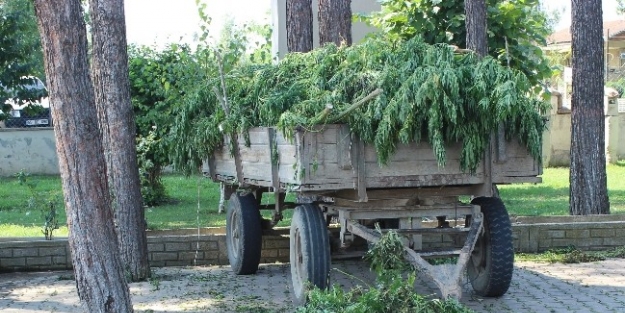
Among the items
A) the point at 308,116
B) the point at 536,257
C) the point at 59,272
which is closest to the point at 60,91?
the point at 308,116

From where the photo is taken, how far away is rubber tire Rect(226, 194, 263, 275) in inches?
404

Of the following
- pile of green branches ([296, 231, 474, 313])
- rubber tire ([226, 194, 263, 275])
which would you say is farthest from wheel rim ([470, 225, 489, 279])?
rubber tire ([226, 194, 263, 275])

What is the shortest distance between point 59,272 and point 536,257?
18.4 ft

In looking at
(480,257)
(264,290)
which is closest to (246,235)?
(264,290)

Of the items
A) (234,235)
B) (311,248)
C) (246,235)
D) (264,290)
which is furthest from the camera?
(234,235)

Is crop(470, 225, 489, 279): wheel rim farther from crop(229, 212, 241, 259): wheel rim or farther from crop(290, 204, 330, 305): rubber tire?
crop(229, 212, 241, 259): wheel rim

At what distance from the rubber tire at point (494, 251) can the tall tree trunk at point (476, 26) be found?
3413 mm

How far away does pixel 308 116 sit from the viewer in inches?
306

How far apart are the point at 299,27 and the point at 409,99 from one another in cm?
544

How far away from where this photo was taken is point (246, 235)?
1022 centimetres

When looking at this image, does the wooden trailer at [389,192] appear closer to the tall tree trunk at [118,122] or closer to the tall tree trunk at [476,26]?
the tall tree trunk at [118,122]

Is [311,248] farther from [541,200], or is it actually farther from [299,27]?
[541,200]

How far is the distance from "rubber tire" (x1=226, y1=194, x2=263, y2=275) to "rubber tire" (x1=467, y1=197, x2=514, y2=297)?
255 cm

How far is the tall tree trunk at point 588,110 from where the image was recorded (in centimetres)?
1252
